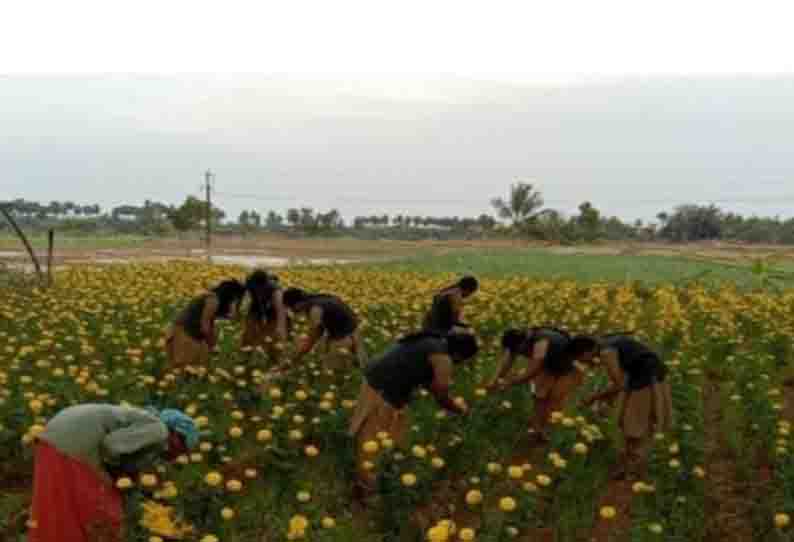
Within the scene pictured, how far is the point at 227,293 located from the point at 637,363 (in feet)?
12.1

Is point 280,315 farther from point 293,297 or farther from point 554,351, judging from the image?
point 554,351

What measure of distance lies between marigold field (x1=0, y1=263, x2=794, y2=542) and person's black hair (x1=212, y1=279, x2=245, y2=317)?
0.58 m

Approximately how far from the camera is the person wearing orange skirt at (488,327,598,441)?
6.58 m

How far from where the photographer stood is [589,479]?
229 inches

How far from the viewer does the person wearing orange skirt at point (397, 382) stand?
18.5 feet

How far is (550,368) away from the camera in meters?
6.74

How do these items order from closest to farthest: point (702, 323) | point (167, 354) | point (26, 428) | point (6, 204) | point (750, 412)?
1. point (26, 428)
2. point (750, 412)
3. point (167, 354)
4. point (702, 323)
5. point (6, 204)

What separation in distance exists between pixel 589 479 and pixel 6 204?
12332mm

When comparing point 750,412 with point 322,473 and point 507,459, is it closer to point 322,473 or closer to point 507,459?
point 507,459

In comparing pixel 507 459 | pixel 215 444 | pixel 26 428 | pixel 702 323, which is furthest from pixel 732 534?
pixel 702 323

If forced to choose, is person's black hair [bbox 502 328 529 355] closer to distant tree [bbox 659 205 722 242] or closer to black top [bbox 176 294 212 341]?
black top [bbox 176 294 212 341]

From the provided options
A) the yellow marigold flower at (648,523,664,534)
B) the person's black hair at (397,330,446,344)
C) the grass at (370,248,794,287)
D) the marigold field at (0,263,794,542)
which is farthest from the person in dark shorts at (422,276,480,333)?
the grass at (370,248,794,287)

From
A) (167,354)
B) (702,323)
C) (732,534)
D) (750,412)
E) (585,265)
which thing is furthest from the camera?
(585,265)

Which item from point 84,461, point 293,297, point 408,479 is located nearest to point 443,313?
point 293,297
